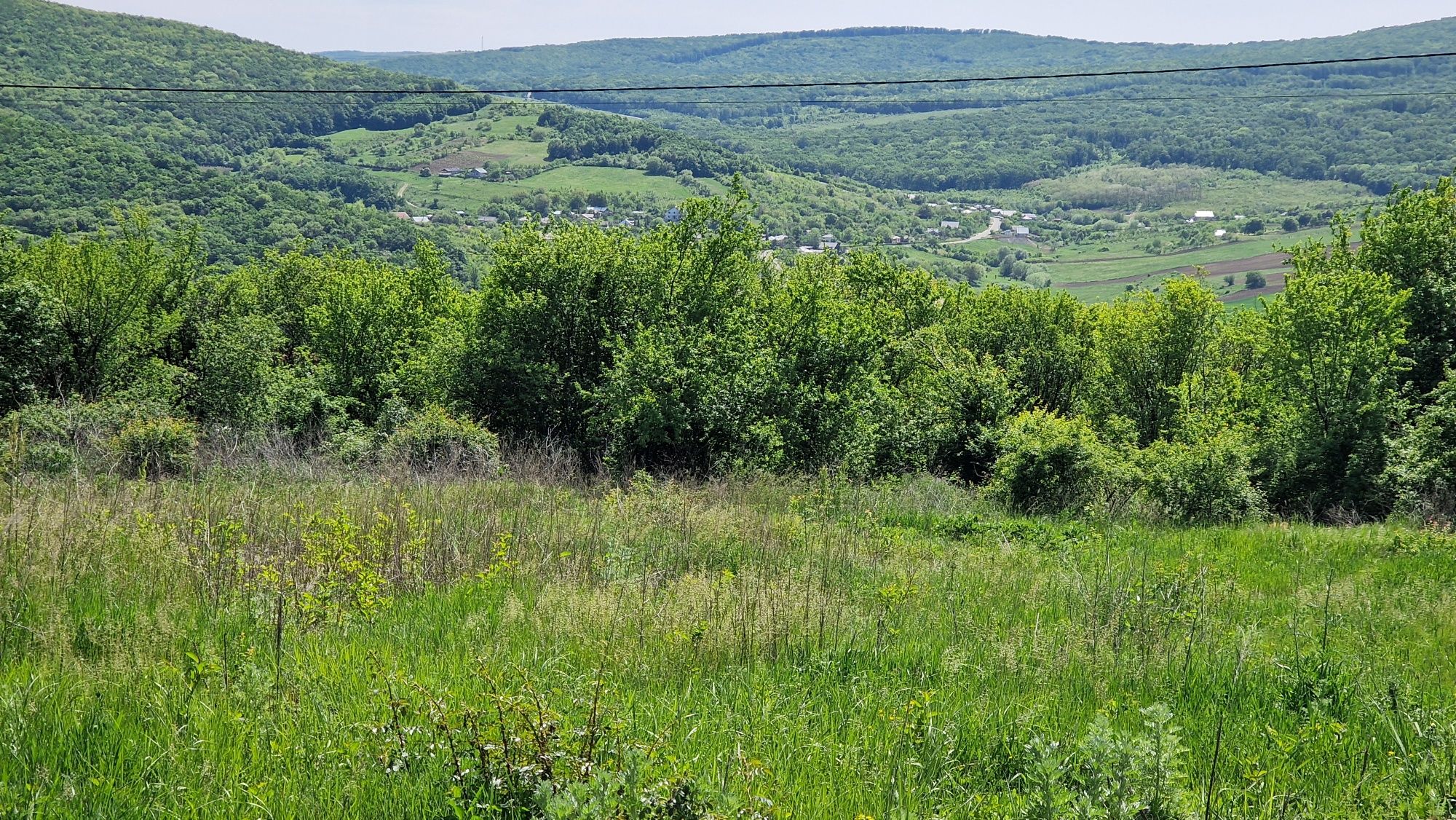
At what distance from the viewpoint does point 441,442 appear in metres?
14.2

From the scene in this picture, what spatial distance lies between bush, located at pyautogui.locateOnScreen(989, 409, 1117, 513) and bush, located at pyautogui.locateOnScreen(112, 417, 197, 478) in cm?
1219

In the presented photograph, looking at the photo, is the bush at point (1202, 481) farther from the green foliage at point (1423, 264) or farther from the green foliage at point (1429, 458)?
the green foliage at point (1423, 264)

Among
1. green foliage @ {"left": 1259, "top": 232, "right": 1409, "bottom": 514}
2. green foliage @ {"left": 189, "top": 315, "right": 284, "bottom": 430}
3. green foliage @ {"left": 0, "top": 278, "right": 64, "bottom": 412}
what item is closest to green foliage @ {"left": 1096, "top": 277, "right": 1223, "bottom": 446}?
green foliage @ {"left": 1259, "top": 232, "right": 1409, "bottom": 514}

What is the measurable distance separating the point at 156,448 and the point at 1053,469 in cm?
1361

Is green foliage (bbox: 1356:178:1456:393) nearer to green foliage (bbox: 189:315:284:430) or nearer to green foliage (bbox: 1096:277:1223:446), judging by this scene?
green foliage (bbox: 1096:277:1223:446)

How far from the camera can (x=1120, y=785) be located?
2730 mm

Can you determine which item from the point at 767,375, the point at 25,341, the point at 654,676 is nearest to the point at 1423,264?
the point at 767,375

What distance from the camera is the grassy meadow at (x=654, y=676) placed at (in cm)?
291

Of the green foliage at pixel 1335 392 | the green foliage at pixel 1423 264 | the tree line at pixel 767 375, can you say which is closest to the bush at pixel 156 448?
the tree line at pixel 767 375

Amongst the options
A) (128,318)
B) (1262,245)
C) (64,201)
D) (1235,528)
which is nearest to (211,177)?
(64,201)

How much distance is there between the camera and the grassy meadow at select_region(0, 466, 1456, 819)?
291cm

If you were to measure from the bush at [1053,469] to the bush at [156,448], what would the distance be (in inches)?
480

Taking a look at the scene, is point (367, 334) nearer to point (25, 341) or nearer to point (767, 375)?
point (25, 341)

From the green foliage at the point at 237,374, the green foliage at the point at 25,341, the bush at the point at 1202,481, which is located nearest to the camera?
the bush at the point at 1202,481
